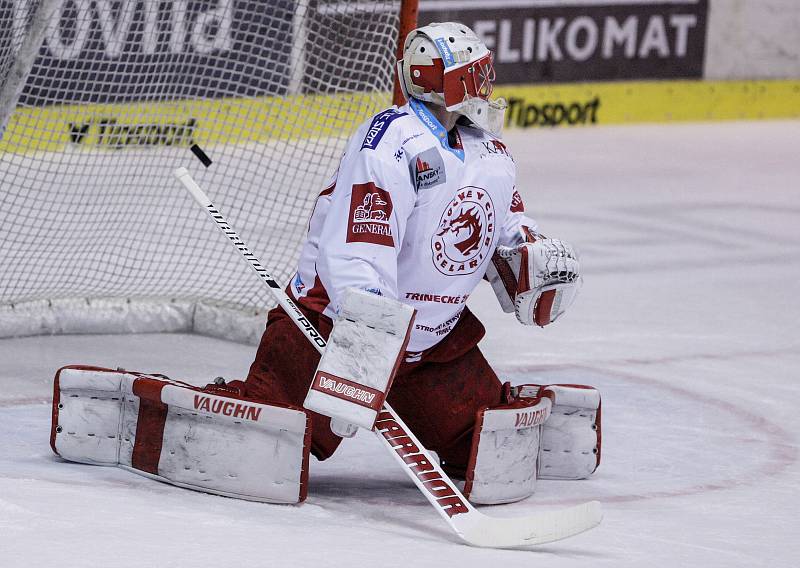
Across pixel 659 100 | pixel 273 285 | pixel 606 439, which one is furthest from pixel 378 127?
pixel 659 100

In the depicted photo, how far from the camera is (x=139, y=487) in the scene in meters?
2.93

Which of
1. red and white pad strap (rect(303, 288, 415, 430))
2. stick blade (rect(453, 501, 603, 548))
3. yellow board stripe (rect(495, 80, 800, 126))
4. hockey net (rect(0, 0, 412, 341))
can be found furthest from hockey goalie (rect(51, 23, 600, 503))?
yellow board stripe (rect(495, 80, 800, 126))

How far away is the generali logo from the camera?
2.86 metres

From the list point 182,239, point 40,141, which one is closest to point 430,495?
point 40,141

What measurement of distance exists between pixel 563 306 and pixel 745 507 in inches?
20.4

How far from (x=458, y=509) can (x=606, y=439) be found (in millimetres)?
858

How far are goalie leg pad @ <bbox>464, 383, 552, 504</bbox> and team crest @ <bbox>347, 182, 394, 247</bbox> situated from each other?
1.25ft

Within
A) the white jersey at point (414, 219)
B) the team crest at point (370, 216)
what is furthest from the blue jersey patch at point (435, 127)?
the team crest at point (370, 216)

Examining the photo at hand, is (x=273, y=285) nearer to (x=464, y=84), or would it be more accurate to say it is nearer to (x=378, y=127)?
(x=378, y=127)

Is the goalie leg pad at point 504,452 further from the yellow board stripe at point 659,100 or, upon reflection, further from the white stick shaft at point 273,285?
the yellow board stripe at point 659,100

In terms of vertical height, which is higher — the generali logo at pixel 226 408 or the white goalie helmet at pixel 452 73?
the white goalie helmet at pixel 452 73

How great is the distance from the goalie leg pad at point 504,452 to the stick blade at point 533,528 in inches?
8.4

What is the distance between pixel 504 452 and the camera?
2990mm

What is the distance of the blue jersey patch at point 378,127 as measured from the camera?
9.45 feet
